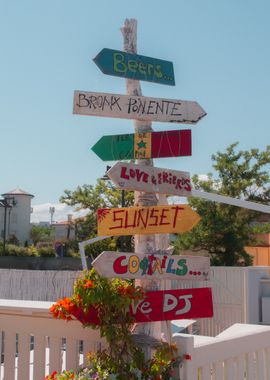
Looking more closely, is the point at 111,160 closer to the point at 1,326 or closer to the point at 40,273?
the point at 1,326

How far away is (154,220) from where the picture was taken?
404cm

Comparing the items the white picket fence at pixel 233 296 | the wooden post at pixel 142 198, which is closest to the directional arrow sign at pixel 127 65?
the wooden post at pixel 142 198

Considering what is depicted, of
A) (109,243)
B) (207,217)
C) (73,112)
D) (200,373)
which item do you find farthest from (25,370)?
(109,243)

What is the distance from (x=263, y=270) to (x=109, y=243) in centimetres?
1985

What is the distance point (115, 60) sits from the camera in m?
4.34

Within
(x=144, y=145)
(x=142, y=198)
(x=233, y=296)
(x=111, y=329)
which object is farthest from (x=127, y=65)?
(x=233, y=296)

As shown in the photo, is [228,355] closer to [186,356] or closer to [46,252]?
[186,356]

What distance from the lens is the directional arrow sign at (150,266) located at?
375 cm

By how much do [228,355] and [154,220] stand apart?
1092 millimetres

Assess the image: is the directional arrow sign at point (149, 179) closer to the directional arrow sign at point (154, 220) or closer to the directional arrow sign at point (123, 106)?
the directional arrow sign at point (154, 220)

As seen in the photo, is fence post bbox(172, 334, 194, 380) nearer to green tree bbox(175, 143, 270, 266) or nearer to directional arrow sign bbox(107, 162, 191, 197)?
directional arrow sign bbox(107, 162, 191, 197)

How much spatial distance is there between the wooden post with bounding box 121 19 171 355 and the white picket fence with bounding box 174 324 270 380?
8.2 inches

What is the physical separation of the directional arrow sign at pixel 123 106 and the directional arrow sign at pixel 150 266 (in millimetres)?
1115

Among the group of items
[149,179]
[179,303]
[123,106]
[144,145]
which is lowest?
[179,303]
